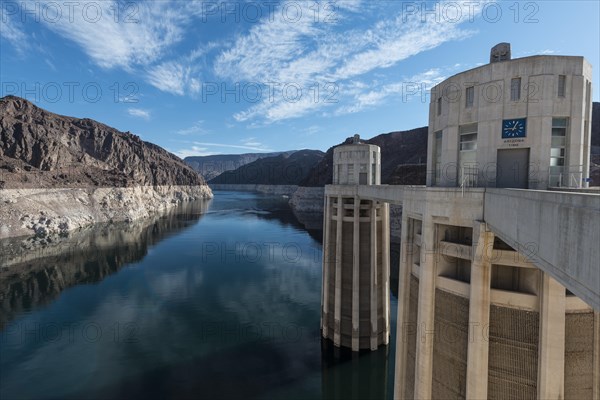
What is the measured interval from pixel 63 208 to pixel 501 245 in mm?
106582

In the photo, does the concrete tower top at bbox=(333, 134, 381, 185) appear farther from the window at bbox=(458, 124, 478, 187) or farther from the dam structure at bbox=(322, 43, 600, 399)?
the window at bbox=(458, 124, 478, 187)

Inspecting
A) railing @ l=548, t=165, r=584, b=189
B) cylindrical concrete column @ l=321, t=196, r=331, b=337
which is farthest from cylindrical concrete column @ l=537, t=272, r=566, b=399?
cylindrical concrete column @ l=321, t=196, r=331, b=337

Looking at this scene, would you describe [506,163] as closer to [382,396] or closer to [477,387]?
[477,387]

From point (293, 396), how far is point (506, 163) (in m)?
20.1

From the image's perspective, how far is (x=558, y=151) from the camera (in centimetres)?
997

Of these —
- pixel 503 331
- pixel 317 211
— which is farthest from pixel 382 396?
pixel 317 211

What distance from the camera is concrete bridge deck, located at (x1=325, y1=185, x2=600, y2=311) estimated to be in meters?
4.34

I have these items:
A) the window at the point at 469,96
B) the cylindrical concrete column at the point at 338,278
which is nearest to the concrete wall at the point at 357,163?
the cylindrical concrete column at the point at 338,278

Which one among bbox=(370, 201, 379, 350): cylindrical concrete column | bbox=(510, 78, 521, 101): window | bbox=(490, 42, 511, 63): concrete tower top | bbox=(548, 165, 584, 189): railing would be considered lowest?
bbox=(370, 201, 379, 350): cylindrical concrete column

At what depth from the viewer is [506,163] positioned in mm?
10352

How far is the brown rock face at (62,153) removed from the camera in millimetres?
93312

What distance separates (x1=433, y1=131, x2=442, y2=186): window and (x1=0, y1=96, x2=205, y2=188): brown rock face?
100127 mm

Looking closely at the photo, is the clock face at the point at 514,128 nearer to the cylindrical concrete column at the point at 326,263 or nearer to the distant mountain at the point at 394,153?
the cylindrical concrete column at the point at 326,263

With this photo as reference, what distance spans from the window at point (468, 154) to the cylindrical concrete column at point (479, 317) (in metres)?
2.05
